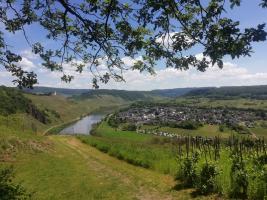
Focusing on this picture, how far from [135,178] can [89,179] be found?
284cm

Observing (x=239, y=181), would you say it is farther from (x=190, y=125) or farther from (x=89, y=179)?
(x=190, y=125)

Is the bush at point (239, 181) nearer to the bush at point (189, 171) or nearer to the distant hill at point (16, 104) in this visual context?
the bush at point (189, 171)

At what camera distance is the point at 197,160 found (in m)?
20.2

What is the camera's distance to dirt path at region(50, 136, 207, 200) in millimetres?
19359

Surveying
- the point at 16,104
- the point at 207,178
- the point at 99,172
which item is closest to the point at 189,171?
the point at 207,178

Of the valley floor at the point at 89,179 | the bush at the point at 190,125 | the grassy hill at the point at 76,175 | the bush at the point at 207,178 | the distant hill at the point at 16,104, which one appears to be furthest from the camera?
the bush at the point at 190,125

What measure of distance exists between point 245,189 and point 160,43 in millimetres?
9248

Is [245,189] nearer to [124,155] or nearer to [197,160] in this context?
[197,160]

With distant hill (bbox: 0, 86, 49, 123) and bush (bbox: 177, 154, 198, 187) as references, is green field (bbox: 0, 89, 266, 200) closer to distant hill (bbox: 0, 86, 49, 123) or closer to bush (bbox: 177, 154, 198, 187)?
bush (bbox: 177, 154, 198, 187)

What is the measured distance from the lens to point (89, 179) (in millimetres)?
23766

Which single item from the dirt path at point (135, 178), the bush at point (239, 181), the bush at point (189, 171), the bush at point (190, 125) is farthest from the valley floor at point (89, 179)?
the bush at point (190, 125)

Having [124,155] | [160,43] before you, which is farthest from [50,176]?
[160,43]

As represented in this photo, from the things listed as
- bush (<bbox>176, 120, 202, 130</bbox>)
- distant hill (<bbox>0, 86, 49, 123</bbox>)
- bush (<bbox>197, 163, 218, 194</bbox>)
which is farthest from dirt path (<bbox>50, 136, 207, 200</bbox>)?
bush (<bbox>176, 120, 202, 130</bbox>)

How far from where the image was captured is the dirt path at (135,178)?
19.4 metres
